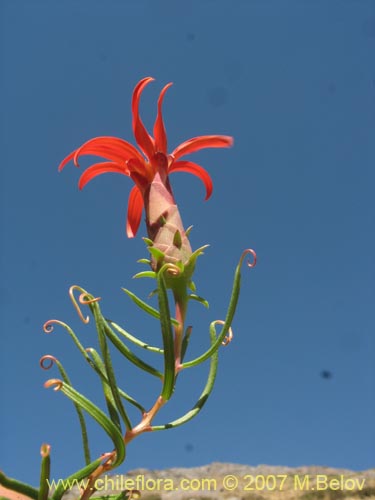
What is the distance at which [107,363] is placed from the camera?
1.29m

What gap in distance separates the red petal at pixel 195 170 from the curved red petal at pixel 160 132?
7 cm

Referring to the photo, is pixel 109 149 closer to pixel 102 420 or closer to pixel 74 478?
pixel 102 420

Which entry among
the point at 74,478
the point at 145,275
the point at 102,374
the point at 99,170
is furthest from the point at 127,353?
the point at 99,170

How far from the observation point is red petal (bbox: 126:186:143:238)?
1.56 meters

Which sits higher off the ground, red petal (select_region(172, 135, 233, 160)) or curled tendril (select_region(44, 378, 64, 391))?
red petal (select_region(172, 135, 233, 160))

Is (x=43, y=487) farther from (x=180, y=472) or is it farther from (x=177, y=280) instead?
(x=180, y=472)

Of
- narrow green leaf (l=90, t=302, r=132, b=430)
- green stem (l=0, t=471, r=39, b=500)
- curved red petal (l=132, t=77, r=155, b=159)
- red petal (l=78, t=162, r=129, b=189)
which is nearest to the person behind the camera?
green stem (l=0, t=471, r=39, b=500)

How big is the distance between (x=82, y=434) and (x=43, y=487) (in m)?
0.20

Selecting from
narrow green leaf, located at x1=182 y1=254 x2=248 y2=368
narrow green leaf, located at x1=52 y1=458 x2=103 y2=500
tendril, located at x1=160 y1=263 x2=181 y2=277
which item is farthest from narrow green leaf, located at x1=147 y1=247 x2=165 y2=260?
narrow green leaf, located at x1=52 y1=458 x2=103 y2=500

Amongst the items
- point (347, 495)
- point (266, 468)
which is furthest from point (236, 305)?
point (266, 468)

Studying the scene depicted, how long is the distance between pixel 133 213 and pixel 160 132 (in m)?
0.26

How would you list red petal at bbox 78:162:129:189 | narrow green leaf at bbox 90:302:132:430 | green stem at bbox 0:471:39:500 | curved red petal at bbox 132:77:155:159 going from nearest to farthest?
green stem at bbox 0:471:39:500 → narrow green leaf at bbox 90:302:132:430 → curved red petal at bbox 132:77:155:159 → red petal at bbox 78:162:129:189

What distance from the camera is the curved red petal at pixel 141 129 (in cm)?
141

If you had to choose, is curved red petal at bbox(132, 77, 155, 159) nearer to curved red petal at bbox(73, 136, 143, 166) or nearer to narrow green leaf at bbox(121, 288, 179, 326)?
curved red petal at bbox(73, 136, 143, 166)
